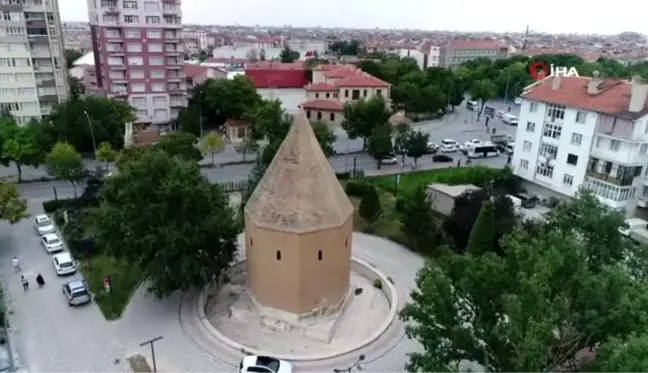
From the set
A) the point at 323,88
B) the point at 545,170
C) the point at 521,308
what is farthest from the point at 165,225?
the point at 323,88

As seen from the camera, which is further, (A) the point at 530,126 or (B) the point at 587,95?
(A) the point at 530,126

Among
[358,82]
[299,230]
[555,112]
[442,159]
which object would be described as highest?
[555,112]

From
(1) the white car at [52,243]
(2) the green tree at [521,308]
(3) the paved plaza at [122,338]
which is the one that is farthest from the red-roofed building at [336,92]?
(2) the green tree at [521,308]

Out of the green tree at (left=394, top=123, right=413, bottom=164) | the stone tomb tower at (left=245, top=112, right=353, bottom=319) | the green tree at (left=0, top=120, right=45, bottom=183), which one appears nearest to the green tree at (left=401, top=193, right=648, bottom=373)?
the stone tomb tower at (left=245, top=112, right=353, bottom=319)

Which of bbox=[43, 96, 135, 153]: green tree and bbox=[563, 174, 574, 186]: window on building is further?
bbox=[43, 96, 135, 153]: green tree

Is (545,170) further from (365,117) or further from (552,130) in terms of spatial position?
(365,117)

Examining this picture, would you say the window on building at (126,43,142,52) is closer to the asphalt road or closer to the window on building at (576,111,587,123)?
the asphalt road
